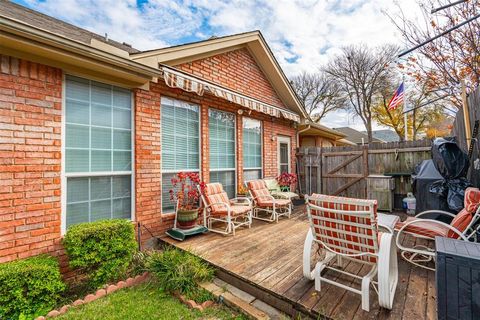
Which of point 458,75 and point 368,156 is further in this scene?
point 368,156

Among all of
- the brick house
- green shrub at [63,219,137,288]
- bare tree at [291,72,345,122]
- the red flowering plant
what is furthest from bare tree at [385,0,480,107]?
bare tree at [291,72,345,122]

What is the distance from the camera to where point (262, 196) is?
20.0ft

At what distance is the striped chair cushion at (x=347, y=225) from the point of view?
7.50 feet

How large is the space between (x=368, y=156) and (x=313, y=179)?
218 cm

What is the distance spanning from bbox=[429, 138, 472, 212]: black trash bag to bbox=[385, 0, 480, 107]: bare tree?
107 inches

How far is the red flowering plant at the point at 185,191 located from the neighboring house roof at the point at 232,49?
2.38 metres

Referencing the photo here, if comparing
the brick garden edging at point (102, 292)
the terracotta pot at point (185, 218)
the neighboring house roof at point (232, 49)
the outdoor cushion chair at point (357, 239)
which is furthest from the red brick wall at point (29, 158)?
the outdoor cushion chair at point (357, 239)

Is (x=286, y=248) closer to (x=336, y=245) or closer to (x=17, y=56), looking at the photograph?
(x=336, y=245)

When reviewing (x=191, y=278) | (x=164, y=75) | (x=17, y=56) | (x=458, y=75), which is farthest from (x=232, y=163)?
(x=458, y=75)

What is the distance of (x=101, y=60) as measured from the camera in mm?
3434

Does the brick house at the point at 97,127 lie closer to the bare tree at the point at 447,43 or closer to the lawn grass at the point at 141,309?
the lawn grass at the point at 141,309

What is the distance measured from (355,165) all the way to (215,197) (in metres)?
5.59

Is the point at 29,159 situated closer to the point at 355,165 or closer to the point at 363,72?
the point at 355,165

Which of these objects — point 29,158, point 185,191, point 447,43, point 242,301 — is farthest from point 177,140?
point 447,43
